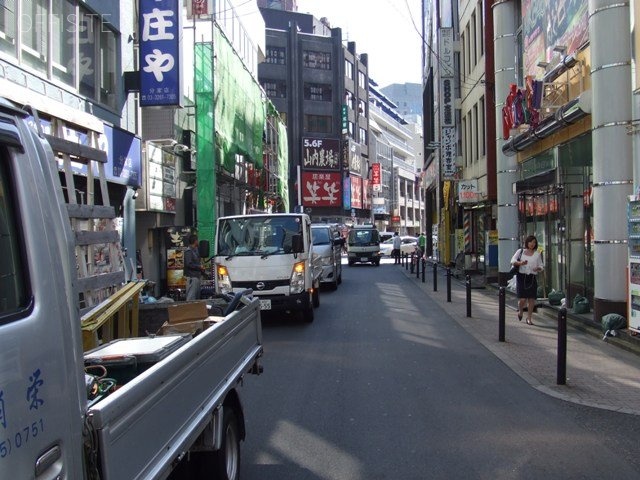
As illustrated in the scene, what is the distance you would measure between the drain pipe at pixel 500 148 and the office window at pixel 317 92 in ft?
168

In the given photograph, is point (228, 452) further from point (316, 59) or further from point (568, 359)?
point (316, 59)

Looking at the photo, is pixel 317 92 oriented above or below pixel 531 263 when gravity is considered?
above

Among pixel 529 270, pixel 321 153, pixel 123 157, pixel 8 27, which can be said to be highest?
pixel 321 153

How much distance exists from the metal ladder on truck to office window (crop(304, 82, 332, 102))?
2567 inches

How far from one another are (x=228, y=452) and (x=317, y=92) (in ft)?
220

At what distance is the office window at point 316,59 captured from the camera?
224 ft

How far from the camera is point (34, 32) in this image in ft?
38.4

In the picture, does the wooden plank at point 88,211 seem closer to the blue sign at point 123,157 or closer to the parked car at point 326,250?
the blue sign at point 123,157

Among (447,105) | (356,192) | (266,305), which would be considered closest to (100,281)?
(266,305)

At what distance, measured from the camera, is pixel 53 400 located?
7.00 feet

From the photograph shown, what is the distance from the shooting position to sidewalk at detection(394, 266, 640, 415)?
6977 mm

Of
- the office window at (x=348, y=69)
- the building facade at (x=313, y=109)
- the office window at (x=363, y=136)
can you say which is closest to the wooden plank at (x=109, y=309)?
the building facade at (x=313, y=109)

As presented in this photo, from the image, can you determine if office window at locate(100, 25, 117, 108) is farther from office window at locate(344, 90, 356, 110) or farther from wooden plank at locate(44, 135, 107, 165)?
office window at locate(344, 90, 356, 110)

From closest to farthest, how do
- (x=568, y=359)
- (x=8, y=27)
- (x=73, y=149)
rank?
(x=73, y=149)
(x=568, y=359)
(x=8, y=27)
